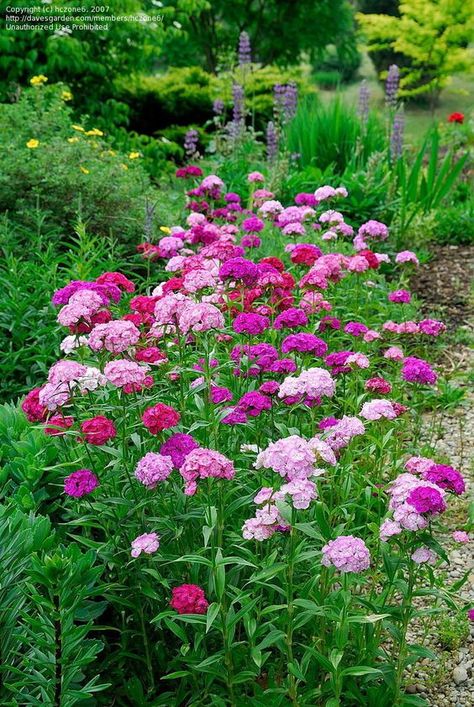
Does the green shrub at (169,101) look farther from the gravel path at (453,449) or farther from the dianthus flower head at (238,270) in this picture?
the dianthus flower head at (238,270)

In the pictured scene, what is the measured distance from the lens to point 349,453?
2.62 meters

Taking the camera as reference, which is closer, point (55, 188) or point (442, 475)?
point (442, 475)

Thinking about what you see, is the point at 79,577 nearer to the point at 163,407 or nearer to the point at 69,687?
the point at 69,687

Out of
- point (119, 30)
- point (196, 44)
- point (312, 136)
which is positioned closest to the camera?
point (312, 136)

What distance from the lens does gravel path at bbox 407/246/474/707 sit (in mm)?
2527

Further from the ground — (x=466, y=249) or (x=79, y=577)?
(x=79, y=577)

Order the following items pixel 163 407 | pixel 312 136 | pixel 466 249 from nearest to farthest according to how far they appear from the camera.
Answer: pixel 163 407, pixel 466 249, pixel 312 136

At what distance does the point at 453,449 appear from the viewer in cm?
396

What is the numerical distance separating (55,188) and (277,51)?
10113mm

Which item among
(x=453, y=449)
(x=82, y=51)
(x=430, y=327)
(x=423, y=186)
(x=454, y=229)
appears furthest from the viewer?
(x=82, y=51)

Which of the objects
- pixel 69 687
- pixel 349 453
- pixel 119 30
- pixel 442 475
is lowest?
pixel 69 687

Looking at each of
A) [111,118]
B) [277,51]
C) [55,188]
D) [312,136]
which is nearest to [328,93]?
[277,51]

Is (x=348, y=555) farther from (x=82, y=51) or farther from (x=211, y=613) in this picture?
(x=82, y=51)

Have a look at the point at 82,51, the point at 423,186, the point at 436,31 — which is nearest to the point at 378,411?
the point at 423,186
